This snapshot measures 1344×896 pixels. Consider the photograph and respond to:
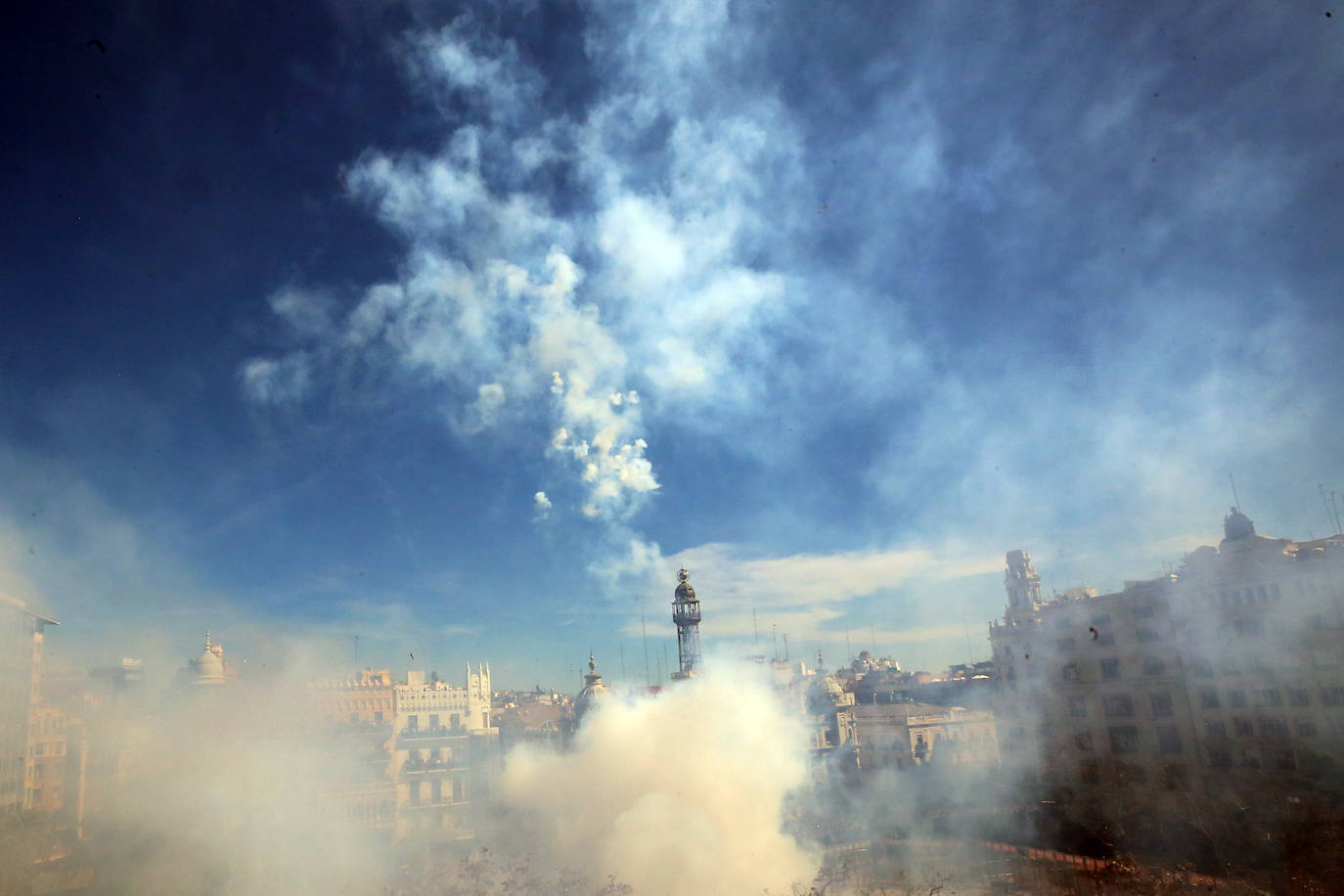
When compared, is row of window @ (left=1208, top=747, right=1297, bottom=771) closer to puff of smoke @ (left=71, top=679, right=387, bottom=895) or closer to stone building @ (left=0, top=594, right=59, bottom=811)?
puff of smoke @ (left=71, top=679, right=387, bottom=895)

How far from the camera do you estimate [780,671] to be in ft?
333

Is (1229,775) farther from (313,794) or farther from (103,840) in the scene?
(103,840)

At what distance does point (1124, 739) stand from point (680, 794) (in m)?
38.3

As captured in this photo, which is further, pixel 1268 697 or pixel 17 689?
pixel 1268 697

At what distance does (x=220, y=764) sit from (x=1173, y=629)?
233ft

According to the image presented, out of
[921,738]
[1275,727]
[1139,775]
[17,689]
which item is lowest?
[1139,775]

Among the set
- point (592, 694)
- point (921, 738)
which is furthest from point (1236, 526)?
point (592, 694)

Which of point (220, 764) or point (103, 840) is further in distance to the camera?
point (220, 764)

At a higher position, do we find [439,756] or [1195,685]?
[1195,685]

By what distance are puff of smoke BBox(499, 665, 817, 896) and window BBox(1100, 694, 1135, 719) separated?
26.0m

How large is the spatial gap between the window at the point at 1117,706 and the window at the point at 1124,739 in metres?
0.95

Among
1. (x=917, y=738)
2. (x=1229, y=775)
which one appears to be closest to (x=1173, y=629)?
(x=1229, y=775)

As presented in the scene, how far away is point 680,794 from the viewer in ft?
147

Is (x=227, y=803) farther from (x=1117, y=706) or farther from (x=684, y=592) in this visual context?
(x=1117, y=706)
